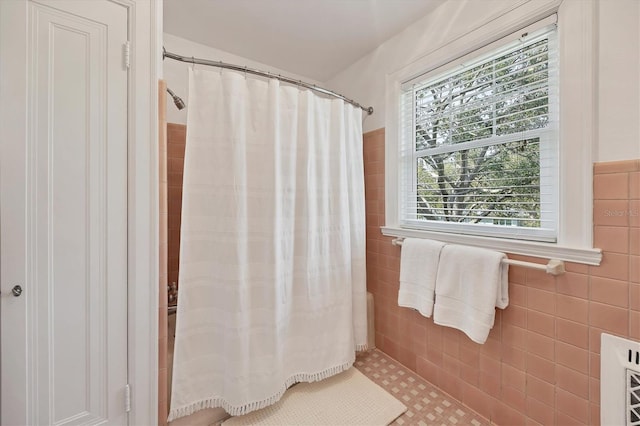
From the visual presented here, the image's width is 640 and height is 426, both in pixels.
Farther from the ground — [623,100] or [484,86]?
[484,86]

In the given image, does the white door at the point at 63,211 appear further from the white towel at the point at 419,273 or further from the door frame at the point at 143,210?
the white towel at the point at 419,273

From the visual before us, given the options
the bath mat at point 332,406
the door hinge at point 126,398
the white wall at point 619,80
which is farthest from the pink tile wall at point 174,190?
the white wall at point 619,80

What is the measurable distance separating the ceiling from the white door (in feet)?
2.44

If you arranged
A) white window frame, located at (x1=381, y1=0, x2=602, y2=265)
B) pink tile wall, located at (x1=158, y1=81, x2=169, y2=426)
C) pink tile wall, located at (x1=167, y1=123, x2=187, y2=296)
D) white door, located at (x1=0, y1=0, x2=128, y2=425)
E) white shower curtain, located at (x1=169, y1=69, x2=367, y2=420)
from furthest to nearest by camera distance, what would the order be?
pink tile wall, located at (x1=167, y1=123, x2=187, y2=296) → white shower curtain, located at (x1=169, y1=69, x2=367, y2=420) → pink tile wall, located at (x1=158, y1=81, x2=169, y2=426) → white window frame, located at (x1=381, y1=0, x2=602, y2=265) → white door, located at (x1=0, y1=0, x2=128, y2=425)

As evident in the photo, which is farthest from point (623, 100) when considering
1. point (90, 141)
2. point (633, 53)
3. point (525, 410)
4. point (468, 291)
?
point (90, 141)

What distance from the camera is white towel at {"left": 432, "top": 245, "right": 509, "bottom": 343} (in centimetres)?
127

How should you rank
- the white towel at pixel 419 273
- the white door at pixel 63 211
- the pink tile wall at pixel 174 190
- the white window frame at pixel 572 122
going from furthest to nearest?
the pink tile wall at pixel 174 190 < the white towel at pixel 419 273 < the white window frame at pixel 572 122 < the white door at pixel 63 211

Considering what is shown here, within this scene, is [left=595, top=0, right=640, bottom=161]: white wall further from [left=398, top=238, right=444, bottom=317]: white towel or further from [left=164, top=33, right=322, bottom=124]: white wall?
[left=164, top=33, right=322, bottom=124]: white wall

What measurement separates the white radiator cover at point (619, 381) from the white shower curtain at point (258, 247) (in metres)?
1.17

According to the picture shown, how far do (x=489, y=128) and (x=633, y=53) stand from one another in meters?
0.53

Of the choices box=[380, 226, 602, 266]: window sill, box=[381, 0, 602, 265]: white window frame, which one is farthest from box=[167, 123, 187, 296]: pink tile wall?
box=[381, 0, 602, 265]: white window frame

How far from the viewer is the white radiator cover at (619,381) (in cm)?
94

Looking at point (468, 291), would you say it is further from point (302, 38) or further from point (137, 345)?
point (302, 38)

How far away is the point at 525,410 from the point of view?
4.11 ft
